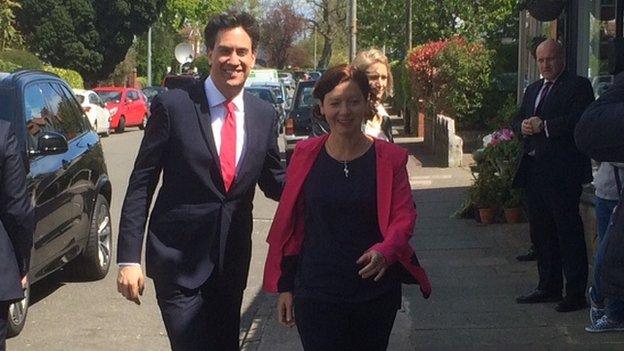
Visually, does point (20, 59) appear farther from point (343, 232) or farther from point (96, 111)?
point (343, 232)

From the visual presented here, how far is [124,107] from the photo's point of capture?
36.3 meters

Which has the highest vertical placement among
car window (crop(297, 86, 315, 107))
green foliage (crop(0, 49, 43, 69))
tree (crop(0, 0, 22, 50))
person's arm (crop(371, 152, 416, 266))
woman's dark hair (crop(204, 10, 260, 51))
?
tree (crop(0, 0, 22, 50))

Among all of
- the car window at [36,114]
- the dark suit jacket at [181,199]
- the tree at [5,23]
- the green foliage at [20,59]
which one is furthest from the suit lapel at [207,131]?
the tree at [5,23]

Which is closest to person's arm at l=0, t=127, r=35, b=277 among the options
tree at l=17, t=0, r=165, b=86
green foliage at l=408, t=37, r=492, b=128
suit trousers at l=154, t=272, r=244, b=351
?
suit trousers at l=154, t=272, r=244, b=351

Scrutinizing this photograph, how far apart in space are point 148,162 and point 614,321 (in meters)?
3.70

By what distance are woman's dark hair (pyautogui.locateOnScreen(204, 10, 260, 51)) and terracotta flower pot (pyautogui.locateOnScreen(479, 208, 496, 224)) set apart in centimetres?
786

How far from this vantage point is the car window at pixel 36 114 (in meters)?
8.04

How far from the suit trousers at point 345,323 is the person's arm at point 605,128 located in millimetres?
1107

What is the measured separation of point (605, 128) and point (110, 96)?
3461 cm

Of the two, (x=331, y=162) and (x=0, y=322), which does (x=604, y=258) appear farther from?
(x=0, y=322)

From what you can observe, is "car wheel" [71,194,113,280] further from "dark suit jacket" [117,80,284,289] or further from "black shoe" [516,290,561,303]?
"dark suit jacket" [117,80,284,289]

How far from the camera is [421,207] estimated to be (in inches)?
557

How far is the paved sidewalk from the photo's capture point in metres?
6.80

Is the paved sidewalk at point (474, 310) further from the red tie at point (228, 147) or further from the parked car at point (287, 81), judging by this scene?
the parked car at point (287, 81)
